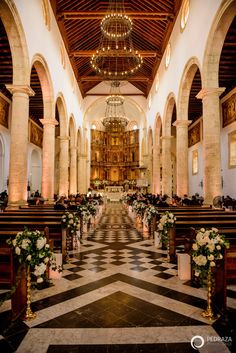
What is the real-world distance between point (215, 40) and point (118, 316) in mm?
9489

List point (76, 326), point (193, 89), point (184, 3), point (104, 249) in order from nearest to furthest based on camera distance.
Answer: point (76, 326), point (104, 249), point (184, 3), point (193, 89)

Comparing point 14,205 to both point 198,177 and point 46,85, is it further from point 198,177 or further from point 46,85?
point 198,177

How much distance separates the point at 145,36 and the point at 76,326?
1865cm

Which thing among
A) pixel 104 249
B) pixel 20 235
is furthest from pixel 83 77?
pixel 20 235

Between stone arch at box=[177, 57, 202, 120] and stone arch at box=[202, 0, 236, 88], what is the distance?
6.82ft

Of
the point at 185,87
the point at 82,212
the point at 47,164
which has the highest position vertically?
the point at 185,87

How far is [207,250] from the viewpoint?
343 cm

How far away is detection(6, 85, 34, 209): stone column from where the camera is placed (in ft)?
30.5

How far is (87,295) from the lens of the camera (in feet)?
13.8

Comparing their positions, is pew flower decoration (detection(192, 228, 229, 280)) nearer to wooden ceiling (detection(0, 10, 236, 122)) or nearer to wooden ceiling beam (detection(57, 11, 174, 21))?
wooden ceiling (detection(0, 10, 236, 122))

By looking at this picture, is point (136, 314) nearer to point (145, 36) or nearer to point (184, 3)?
point (184, 3)

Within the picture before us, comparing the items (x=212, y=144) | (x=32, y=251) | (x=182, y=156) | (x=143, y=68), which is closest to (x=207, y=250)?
(x=32, y=251)

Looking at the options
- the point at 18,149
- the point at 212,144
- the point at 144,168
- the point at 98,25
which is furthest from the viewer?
the point at 144,168

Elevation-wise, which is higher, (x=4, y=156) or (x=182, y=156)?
(x=4, y=156)
